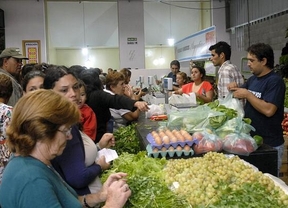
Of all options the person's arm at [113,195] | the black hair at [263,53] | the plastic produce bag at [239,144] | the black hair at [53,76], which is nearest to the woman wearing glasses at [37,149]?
the person's arm at [113,195]

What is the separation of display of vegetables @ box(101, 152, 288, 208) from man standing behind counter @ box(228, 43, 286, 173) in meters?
0.91

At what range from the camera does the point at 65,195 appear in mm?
1358

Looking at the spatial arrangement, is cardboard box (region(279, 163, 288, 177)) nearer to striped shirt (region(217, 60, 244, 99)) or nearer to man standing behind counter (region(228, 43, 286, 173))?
striped shirt (region(217, 60, 244, 99))

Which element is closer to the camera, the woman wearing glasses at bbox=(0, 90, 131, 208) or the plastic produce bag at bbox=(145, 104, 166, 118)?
the woman wearing glasses at bbox=(0, 90, 131, 208)

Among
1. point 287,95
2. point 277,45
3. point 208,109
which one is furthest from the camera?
point 277,45

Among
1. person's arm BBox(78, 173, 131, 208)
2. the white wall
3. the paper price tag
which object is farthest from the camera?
the white wall

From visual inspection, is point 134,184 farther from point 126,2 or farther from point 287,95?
point 126,2

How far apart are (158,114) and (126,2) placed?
7.99 m

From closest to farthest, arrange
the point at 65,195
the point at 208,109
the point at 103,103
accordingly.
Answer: the point at 65,195 < the point at 208,109 < the point at 103,103

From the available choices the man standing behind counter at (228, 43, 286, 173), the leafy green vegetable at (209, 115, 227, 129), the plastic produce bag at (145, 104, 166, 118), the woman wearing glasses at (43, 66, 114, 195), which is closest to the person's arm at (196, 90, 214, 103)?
the plastic produce bag at (145, 104, 166, 118)

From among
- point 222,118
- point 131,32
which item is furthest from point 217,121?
point 131,32

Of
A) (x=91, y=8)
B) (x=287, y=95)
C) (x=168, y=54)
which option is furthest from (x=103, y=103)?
(x=168, y=54)

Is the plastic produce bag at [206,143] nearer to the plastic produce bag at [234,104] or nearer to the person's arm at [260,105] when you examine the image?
the plastic produce bag at [234,104]

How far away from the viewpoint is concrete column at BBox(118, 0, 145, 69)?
1140 centimetres
